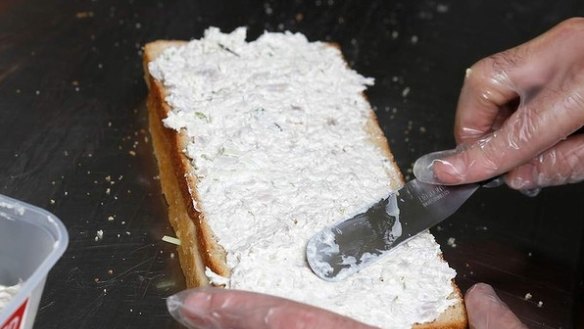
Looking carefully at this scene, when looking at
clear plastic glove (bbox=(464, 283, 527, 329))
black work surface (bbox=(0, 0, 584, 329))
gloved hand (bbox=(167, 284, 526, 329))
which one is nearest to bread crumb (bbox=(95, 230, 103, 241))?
black work surface (bbox=(0, 0, 584, 329))

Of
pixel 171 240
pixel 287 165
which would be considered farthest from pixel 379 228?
pixel 171 240

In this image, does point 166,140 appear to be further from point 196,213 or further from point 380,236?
point 380,236

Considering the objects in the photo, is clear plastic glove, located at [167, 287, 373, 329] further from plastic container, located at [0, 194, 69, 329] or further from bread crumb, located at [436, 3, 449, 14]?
bread crumb, located at [436, 3, 449, 14]

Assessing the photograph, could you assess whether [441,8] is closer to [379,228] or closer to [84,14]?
[84,14]

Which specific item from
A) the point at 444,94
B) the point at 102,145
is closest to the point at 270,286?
the point at 102,145

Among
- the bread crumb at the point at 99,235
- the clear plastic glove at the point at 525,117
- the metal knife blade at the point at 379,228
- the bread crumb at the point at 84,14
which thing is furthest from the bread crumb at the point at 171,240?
the bread crumb at the point at 84,14
